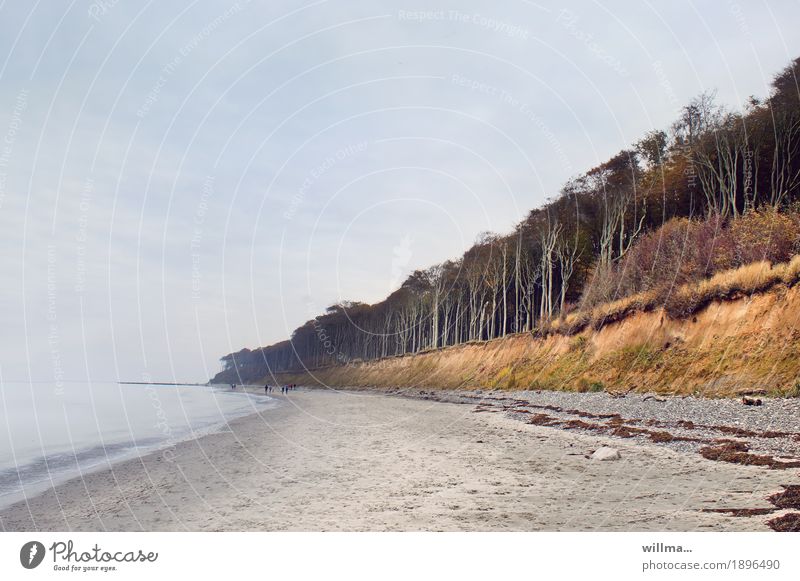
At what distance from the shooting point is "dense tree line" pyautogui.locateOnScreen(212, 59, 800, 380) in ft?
140

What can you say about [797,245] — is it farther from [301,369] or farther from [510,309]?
[301,369]

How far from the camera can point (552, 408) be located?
2997 centimetres

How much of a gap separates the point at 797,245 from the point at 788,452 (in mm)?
17666

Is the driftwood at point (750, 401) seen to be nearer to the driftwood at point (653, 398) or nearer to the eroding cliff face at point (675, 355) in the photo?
the eroding cliff face at point (675, 355)

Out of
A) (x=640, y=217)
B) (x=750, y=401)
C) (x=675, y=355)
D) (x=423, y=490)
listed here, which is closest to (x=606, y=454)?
(x=423, y=490)

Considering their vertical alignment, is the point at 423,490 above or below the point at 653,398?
above

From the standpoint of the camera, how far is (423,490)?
467 inches

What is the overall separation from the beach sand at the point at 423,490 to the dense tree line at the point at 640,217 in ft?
66.6

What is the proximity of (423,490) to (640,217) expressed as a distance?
5434cm

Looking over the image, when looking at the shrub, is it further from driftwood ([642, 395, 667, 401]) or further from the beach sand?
the beach sand

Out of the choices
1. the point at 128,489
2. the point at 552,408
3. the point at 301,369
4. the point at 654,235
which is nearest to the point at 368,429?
the point at 552,408

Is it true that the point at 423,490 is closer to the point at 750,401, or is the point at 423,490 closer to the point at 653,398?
the point at 750,401

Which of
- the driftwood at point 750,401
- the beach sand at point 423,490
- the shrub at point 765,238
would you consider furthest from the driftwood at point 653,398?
the shrub at point 765,238

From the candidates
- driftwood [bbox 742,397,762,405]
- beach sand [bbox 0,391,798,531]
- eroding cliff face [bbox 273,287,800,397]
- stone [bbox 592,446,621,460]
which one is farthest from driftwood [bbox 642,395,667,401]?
stone [bbox 592,446,621,460]
